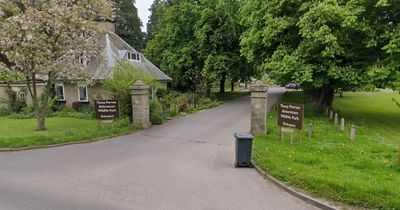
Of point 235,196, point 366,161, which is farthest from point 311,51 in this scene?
point 235,196

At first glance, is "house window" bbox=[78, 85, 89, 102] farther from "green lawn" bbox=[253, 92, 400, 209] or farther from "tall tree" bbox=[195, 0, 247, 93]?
"green lawn" bbox=[253, 92, 400, 209]

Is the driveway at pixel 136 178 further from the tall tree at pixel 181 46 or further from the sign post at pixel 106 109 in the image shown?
the tall tree at pixel 181 46

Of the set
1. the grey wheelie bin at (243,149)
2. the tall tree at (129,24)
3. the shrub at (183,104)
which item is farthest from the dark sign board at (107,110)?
the tall tree at (129,24)

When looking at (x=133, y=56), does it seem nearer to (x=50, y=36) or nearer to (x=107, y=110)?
(x=50, y=36)

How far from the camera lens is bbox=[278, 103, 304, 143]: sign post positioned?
1226 centimetres

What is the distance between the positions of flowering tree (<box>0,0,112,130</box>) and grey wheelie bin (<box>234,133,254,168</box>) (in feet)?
35.5

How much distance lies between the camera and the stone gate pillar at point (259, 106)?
1420 centimetres

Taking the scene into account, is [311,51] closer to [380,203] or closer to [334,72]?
[334,72]

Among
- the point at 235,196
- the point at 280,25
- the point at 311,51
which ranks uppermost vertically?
the point at 280,25

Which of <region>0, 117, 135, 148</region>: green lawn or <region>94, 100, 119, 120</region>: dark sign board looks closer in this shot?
<region>0, 117, 135, 148</region>: green lawn

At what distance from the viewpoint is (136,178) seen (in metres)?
9.11

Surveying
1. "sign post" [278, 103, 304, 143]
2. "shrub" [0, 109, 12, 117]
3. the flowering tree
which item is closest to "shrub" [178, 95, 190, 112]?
the flowering tree

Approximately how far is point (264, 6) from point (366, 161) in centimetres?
1478

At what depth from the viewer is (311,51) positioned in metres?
19.4
